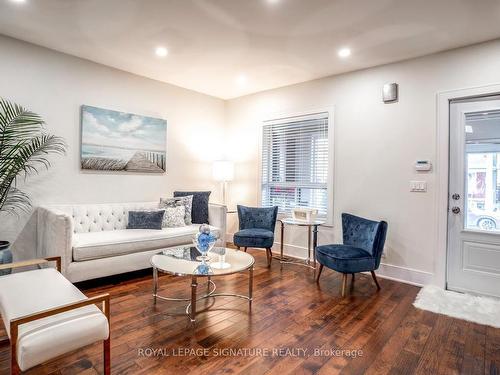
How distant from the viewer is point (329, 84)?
162 inches

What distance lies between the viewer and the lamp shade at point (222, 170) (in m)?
4.93

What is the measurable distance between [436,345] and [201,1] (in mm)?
3183

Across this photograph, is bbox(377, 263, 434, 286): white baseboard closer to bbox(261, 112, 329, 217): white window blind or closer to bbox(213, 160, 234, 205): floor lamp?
bbox(261, 112, 329, 217): white window blind

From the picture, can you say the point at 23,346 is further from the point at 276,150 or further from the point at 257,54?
the point at 276,150

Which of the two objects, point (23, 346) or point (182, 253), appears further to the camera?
point (182, 253)

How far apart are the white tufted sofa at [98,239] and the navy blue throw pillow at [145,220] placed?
0.08 metres

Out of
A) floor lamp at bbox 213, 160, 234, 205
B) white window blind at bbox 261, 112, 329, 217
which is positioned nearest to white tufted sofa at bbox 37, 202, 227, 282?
floor lamp at bbox 213, 160, 234, 205

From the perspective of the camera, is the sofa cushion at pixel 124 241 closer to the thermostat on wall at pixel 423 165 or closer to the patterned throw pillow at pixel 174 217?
the patterned throw pillow at pixel 174 217

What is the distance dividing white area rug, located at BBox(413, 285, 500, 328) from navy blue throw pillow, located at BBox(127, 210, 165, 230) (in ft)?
9.78

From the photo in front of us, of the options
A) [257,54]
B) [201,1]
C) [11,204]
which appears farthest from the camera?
[257,54]

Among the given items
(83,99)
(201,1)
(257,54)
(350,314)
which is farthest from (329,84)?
(83,99)

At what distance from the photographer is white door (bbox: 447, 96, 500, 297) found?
2.96 metres

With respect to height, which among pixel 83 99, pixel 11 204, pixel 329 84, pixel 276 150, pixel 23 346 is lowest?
pixel 23 346

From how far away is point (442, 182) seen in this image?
126 inches
